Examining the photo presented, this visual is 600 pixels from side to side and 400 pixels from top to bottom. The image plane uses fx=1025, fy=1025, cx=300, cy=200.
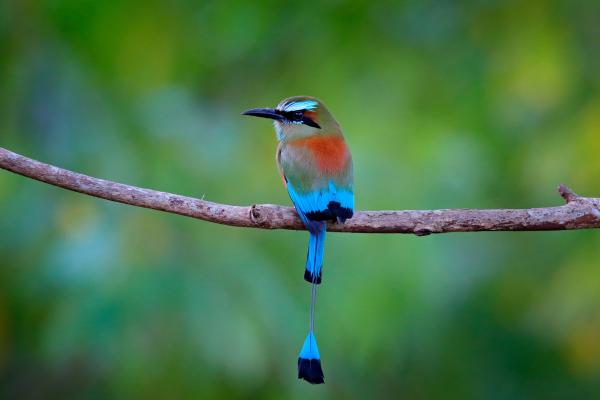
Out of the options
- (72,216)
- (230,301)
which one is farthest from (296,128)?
(72,216)

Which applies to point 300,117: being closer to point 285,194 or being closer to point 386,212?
point 285,194

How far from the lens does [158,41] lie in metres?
5.67

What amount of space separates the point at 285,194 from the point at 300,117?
0.50 meters

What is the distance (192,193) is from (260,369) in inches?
34.9

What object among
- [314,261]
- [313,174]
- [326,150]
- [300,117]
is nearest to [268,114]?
[300,117]

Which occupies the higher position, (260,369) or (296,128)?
(296,128)

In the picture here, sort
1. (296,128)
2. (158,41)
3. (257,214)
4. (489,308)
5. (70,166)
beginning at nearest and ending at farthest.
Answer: (257,214)
(296,128)
(70,166)
(158,41)
(489,308)

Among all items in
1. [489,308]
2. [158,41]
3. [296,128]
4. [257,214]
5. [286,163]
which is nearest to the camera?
[257,214]

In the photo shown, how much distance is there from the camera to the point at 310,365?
3.76 m

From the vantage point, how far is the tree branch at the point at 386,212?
3576mm

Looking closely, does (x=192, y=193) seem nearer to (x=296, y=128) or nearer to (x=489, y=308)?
(x=296, y=128)

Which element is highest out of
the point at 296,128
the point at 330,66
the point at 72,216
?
the point at 330,66

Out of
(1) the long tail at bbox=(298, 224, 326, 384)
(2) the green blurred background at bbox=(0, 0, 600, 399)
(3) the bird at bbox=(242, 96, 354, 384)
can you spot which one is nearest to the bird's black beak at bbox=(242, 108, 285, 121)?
→ (3) the bird at bbox=(242, 96, 354, 384)

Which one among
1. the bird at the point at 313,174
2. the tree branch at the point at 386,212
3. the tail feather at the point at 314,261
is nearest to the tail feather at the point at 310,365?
the bird at the point at 313,174
